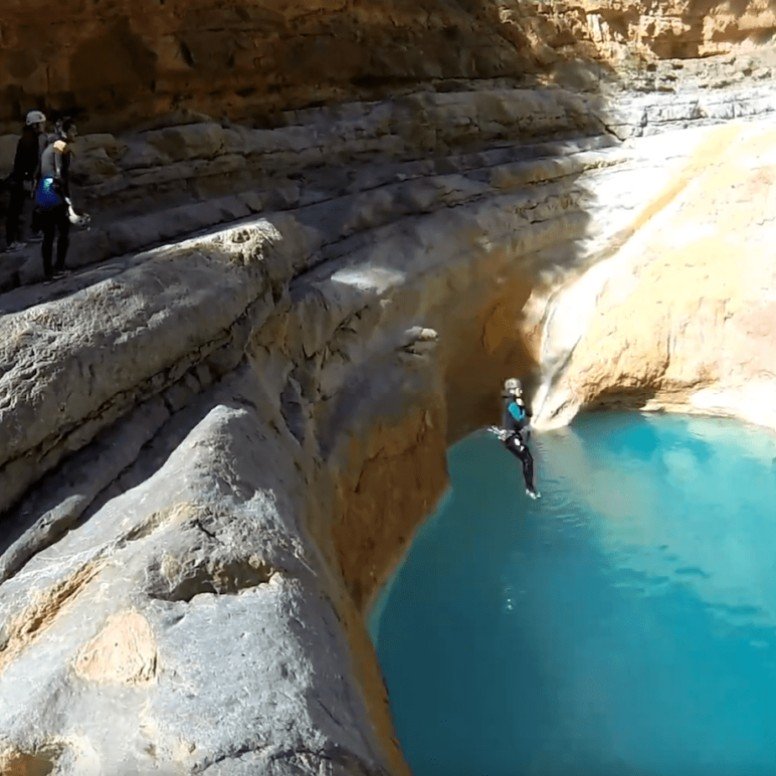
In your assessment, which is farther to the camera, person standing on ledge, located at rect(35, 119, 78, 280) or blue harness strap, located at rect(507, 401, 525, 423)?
blue harness strap, located at rect(507, 401, 525, 423)

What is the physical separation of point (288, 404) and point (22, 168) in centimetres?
216

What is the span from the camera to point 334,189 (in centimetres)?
768

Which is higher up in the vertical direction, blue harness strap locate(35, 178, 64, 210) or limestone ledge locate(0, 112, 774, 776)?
blue harness strap locate(35, 178, 64, 210)

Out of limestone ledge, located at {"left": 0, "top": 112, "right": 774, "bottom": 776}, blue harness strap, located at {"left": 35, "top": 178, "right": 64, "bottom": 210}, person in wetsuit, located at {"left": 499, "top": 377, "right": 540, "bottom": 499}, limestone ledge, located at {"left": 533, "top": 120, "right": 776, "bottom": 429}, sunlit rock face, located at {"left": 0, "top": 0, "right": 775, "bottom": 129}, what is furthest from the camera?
limestone ledge, located at {"left": 533, "top": 120, "right": 776, "bottom": 429}

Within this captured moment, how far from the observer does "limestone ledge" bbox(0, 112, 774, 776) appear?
8.54 feet

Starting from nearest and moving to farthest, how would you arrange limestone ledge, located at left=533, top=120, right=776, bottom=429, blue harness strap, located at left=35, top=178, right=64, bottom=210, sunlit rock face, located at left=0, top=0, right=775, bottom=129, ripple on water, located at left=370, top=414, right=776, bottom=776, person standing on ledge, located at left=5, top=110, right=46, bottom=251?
1. blue harness strap, located at left=35, top=178, right=64, bottom=210
2. ripple on water, located at left=370, top=414, right=776, bottom=776
3. person standing on ledge, located at left=5, top=110, right=46, bottom=251
4. sunlit rock face, located at left=0, top=0, right=775, bottom=129
5. limestone ledge, located at left=533, top=120, right=776, bottom=429

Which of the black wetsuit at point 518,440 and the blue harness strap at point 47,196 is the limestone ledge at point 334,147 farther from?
the black wetsuit at point 518,440

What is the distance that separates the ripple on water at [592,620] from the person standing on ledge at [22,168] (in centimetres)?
337

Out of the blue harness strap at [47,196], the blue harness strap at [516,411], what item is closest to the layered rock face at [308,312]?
the blue harness strap at [47,196]

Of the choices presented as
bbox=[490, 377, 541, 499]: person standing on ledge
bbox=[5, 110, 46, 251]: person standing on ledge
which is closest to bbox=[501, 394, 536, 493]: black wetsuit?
bbox=[490, 377, 541, 499]: person standing on ledge

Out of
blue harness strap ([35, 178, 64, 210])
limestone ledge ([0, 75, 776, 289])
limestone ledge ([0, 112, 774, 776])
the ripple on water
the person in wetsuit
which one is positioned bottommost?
the ripple on water

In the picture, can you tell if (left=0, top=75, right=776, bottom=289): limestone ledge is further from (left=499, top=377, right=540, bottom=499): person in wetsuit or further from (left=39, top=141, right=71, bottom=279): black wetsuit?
(left=499, top=377, right=540, bottom=499): person in wetsuit

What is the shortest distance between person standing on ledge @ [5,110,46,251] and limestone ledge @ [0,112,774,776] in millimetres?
991

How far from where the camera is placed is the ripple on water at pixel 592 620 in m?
4.70
